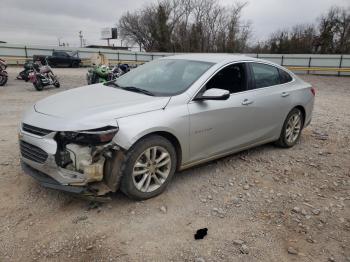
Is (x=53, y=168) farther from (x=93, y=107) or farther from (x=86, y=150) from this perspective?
(x=93, y=107)

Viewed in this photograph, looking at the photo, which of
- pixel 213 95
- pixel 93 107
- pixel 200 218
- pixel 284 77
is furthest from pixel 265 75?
pixel 93 107

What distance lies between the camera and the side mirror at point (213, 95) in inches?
137

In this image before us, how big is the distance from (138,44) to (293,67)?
99.9 feet

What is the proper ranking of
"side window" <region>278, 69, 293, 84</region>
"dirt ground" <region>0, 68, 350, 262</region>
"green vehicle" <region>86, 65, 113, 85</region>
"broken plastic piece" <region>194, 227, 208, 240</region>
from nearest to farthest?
"dirt ground" <region>0, 68, 350, 262</region>
"broken plastic piece" <region>194, 227, 208, 240</region>
"side window" <region>278, 69, 293, 84</region>
"green vehicle" <region>86, 65, 113, 85</region>

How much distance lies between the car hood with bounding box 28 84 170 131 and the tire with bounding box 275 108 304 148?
8.20ft

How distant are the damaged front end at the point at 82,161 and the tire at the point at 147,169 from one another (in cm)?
12

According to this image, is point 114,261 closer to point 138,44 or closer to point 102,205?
point 102,205

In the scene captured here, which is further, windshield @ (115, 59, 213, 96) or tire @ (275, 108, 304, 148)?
tire @ (275, 108, 304, 148)

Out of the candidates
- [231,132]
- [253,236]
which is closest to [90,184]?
[253,236]

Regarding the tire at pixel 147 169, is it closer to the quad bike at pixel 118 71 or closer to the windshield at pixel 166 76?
the windshield at pixel 166 76

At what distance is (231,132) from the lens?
400 centimetres

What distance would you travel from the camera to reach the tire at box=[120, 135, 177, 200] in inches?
120

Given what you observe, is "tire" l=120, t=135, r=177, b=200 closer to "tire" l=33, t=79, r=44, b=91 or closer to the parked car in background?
the parked car in background

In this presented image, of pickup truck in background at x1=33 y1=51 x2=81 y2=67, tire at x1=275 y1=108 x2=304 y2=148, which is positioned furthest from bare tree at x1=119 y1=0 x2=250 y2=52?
tire at x1=275 y1=108 x2=304 y2=148
